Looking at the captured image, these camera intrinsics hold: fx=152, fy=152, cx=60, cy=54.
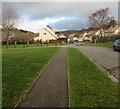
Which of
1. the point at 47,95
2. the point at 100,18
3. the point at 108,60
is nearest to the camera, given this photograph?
the point at 47,95

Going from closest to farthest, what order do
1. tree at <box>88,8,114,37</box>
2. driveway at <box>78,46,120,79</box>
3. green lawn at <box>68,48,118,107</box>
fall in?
green lawn at <box>68,48,118,107</box>, driveway at <box>78,46,120,79</box>, tree at <box>88,8,114,37</box>

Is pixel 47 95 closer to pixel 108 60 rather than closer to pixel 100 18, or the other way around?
pixel 108 60

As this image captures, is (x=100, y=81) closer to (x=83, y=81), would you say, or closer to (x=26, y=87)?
(x=83, y=81)

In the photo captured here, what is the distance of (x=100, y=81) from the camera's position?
576 cm

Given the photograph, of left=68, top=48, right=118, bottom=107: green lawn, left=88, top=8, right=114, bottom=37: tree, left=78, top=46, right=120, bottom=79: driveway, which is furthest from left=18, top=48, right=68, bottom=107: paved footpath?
left=88, top=8, right=114, bottom=37: tree

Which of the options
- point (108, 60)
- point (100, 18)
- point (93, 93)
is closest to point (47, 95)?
point (93, 93)

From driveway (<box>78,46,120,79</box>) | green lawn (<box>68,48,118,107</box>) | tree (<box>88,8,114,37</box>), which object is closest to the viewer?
green lawn (<box>68,48,118,107</box>)

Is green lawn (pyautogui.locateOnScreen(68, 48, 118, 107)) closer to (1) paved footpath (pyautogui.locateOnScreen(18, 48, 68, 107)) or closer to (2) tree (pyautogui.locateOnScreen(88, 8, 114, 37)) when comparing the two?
(1) paved footpath (pyautogui.locateOnScreen(18, 48, 68, 107))

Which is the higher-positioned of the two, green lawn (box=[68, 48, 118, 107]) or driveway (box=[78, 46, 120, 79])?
driveway (box=[78, 46, 120, 79])

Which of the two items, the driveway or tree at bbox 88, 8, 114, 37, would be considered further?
tree at bbox 88, 8, 114, 37

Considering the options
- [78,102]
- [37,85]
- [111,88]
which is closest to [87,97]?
[78,102]

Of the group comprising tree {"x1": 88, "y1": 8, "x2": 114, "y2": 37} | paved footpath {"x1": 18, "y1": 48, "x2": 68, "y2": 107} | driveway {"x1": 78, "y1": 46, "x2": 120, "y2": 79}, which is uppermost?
tree {"x1": 88, "y1": 8, "x2": 114, "y2": 37}

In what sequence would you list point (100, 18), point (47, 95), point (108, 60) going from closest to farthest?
point (47, 95) → point (108, 60) → point (100, 18)

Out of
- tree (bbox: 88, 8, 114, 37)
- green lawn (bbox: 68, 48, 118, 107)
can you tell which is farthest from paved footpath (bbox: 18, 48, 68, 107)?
Result: tree (bbox: 88, 8, 114, 37)
